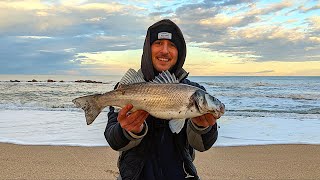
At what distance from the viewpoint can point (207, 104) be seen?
268cm

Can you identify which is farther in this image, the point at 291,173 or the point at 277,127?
the point at 277,127

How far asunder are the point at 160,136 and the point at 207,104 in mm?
860

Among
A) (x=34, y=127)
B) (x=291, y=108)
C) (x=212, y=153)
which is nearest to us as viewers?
(x=212, y=153)

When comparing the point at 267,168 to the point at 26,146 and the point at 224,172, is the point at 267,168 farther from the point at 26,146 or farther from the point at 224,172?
the point at 26,146

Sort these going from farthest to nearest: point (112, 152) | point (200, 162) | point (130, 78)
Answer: point (112, 152) → point (200, 162) → point (130, 78)

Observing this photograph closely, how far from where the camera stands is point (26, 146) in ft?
25.0

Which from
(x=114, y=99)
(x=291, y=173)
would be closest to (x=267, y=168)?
(x=291, y=173)

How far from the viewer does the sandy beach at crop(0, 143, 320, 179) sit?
5895 mm

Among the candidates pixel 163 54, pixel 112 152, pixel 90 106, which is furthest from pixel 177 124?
pixel 112 152

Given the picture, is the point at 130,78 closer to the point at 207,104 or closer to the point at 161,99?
the point at 161,99

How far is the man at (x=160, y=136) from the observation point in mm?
3143

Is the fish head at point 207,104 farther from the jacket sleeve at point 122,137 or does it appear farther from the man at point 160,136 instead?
the jacket sleeve at point 122,137

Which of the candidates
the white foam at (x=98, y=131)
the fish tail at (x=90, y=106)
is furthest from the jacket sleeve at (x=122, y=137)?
the white foam at (x=98, y=131)

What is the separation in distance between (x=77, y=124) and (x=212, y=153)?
16.1 ft
